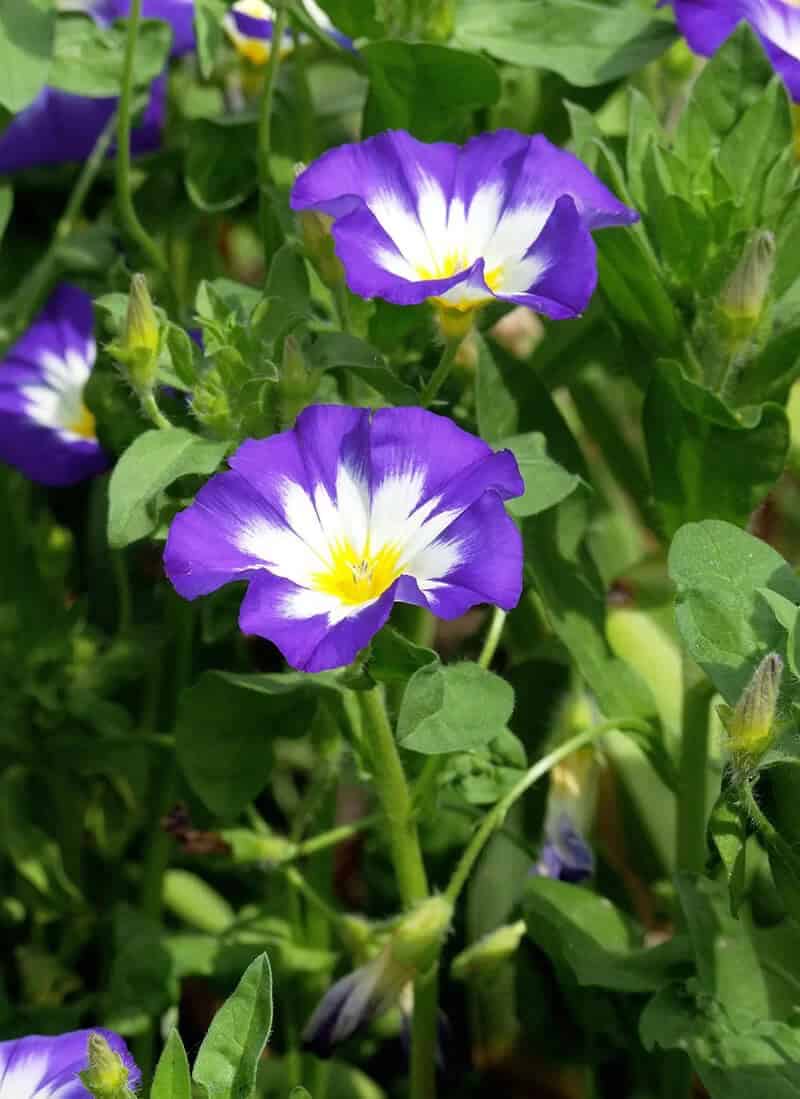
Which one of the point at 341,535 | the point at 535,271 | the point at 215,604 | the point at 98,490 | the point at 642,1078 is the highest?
the point at 535,271

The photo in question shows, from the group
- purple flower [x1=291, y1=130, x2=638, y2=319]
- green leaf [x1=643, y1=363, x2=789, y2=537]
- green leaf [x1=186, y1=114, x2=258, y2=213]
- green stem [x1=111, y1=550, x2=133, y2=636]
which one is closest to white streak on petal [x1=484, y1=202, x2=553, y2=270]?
purple flower [x1=291, y1=130, x2=638, y2=319]

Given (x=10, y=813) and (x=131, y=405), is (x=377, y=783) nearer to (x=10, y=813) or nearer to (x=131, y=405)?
(x=131, y=405)

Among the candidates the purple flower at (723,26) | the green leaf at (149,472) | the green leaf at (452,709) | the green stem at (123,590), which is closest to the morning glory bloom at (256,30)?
the purple flower at (723,26)

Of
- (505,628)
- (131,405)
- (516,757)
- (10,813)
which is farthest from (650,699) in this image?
(10,813)

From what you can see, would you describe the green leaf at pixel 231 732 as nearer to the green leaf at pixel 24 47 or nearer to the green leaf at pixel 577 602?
the green leaf at pixel 577 602

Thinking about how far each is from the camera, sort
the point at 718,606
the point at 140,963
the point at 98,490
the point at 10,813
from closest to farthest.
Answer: the point at 718,606 → the point at 140,963 → the point at 10,813 → the point at 98,490

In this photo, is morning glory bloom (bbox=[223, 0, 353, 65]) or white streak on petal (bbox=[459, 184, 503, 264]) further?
morning glory bloom (bbox=[223, 0, 353, 65])

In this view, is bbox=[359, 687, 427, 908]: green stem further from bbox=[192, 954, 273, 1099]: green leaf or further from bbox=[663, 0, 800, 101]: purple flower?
bbox=[663, 0, 800, 101]: purple flower
